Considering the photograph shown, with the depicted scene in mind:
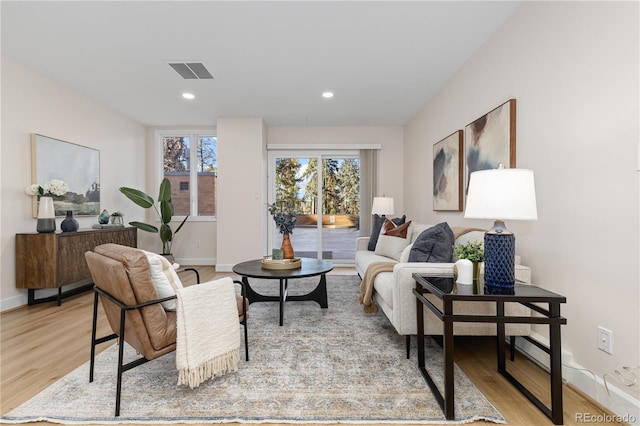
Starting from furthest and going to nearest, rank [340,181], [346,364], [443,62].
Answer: [340,181] < [443,62] < [346,364]

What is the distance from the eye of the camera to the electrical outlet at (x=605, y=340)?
1.60 meters

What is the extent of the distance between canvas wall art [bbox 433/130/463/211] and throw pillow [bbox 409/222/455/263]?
39.7 inches

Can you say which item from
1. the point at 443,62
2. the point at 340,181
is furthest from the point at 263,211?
the point at 443,62

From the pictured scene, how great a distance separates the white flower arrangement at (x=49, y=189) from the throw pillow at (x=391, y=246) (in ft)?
12.5

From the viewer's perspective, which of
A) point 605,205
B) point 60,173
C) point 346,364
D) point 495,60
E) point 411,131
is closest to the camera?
point 605,205

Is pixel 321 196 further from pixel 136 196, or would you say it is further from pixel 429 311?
pixel 429 311

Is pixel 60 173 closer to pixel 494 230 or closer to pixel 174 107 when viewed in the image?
pixel 174 107

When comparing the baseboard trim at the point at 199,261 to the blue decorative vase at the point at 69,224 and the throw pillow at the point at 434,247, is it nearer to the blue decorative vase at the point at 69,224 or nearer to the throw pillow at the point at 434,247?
the blue decorative vase at the point at 69,224

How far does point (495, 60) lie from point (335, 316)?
2.74m

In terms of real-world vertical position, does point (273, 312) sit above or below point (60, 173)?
below

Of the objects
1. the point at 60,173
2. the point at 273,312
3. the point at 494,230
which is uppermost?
the point at 60,173

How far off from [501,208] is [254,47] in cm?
261

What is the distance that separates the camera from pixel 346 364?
2.08 metres

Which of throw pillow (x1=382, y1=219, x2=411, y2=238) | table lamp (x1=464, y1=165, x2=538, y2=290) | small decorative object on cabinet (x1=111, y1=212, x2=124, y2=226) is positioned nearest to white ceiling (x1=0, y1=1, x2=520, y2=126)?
table lamp (x1=464, y1=165, x2=538, y2=290)
